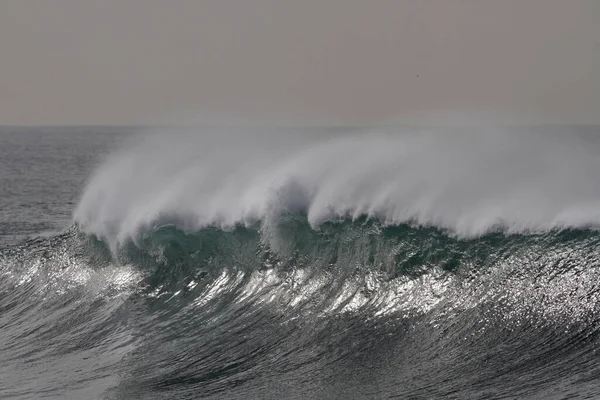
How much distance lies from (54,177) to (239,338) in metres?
34.2

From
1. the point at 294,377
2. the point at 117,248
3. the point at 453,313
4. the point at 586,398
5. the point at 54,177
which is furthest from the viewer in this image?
the point at 54,177

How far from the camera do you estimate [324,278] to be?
55.4 feet

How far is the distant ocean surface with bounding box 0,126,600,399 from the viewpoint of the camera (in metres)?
12.9

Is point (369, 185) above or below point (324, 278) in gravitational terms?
above

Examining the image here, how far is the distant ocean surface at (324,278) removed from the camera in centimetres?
1294

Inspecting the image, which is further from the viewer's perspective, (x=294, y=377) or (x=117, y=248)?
(x=117, y=248)

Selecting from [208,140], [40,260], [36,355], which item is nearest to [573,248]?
[36,355]

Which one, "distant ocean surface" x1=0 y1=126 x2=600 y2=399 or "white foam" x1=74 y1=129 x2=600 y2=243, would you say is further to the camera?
"white foam" x1=74 y1=129 x2=600 y2=243

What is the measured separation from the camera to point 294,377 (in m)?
13.0

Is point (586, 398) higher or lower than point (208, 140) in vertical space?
lower

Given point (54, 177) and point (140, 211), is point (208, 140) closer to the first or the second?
point (140, 211)

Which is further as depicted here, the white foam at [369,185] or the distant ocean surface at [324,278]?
the white foam at [369,185]

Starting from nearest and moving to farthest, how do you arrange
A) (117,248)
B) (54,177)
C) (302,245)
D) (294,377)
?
1. (294,377)
2. (302,245)
3. (117,248)
4. (54,177)

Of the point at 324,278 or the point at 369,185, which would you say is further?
the point at 369,185
